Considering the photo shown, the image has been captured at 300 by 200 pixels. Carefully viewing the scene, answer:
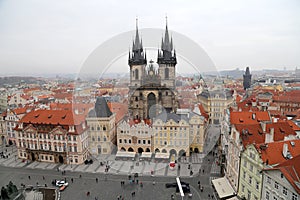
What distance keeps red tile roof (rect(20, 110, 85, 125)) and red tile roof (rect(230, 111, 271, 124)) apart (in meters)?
23.9

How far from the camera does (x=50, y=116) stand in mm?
37500

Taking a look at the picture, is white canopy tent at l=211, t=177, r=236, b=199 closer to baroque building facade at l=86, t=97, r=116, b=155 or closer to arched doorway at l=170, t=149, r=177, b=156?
arched doorway at l=170, t=149, r=177, b=156

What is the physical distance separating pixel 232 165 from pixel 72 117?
83.2ft

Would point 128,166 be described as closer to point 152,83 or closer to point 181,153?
point 181,153

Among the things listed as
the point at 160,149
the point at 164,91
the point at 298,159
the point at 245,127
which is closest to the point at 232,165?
the point at 245,127

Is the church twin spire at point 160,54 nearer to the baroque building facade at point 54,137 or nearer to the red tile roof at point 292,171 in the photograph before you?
the baroque building facade at point 54,137

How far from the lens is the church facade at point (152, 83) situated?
50406 mm

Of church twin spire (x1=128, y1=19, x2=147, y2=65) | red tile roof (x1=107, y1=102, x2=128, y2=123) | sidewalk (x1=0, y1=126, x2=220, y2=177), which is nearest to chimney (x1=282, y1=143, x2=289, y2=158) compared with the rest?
sidewalk (x1=0, y1=126, x2=220, y2=177)

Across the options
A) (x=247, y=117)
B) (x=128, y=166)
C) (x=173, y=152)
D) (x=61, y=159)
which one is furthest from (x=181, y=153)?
(x=61, y=159)

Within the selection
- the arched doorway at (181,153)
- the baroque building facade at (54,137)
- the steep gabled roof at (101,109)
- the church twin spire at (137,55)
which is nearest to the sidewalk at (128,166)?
the arched doorway at (181,153)

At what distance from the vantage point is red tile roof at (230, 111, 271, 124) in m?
30.2

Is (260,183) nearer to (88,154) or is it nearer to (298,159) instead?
(298,159)

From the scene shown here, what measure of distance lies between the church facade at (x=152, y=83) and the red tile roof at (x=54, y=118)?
16.0 m

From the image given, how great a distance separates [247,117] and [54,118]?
1200 inches
